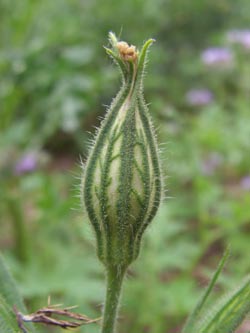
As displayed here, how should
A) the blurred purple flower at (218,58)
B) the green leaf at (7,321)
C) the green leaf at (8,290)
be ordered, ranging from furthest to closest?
1. the blurred purple flower at (218,58)
2. the green leaf at (8,290)
3. the green leaf at (7,321)

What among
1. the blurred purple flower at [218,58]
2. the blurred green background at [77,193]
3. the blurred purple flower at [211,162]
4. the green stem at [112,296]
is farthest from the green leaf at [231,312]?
the blurred purple flower at [218,58]

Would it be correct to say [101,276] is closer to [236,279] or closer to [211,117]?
[236,279]

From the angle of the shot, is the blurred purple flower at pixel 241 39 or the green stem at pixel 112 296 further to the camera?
the blurred purple flower at pixel 241 39

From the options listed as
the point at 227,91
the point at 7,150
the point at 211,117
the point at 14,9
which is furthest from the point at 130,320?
the point at 227,91

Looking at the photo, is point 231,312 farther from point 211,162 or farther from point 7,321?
point 211,162

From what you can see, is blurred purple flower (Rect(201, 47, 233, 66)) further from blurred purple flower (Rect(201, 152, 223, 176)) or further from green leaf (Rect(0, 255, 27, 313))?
green leaf (Rect(0, 255, 27, 313))

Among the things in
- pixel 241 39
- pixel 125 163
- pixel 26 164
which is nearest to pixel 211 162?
pixel 241 39

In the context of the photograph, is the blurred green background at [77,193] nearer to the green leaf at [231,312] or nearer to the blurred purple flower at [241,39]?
the blurred purple flower at [241,39]

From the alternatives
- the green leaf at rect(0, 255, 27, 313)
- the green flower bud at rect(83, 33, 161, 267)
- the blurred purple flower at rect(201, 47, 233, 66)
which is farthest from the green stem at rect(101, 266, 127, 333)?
the blurred purple flower at rect(201, 47, 233, 66)

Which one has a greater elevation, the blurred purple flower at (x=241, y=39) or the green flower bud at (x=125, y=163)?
the blurred purple flower at (x=241, y=39)
